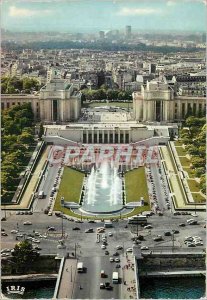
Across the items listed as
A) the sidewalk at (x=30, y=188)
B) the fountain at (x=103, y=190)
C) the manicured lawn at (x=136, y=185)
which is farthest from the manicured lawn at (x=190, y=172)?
the sidewalk at (x=30, y=188)

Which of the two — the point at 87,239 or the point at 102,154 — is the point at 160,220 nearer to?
the point at 87,239

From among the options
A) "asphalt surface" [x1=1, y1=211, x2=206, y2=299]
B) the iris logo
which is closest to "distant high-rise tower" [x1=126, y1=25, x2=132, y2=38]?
"asphalt surface" [x1=1, y1=211, x2=206, y2=299]

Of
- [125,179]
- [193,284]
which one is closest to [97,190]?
[125,179]

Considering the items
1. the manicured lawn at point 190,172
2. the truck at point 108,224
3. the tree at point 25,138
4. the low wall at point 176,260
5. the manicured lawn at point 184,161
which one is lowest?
the low wall at point 176,260

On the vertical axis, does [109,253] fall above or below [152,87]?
below

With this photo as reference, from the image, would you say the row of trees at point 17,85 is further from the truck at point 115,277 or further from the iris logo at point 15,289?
the truck at point 115,277
